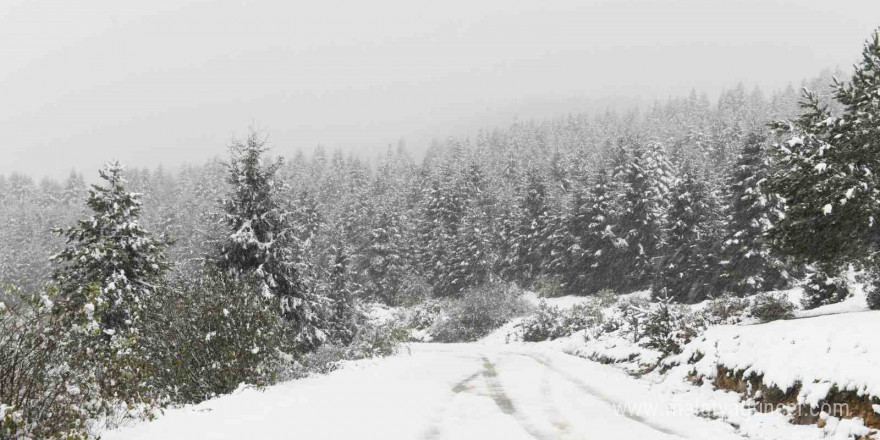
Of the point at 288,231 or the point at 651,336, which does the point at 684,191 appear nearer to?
the point at 651,336

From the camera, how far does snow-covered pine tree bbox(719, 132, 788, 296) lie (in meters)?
28.7

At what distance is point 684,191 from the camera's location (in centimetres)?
3612

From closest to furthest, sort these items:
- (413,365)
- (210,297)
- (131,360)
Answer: (131,360), (210,297), (413,365)

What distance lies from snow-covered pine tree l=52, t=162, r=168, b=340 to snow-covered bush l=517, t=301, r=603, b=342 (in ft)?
63.6

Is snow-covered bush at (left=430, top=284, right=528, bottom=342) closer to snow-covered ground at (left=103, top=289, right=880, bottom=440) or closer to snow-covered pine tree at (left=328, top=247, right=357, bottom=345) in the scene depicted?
snow-covered pine tree at (left=328, top=247, right=357, bottom=345)

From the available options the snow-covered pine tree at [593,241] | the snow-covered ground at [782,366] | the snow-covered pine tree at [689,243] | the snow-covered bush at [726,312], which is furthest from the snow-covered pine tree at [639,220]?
the snow-covered ground at [782,366]

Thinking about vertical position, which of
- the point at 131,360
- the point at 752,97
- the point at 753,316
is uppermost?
the point at 752,97

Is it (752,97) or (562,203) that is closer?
(562,203)

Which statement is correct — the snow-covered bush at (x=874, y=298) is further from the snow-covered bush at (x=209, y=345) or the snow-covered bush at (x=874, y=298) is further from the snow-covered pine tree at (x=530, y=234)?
the snow-covered pine tree at (x=530, y=234)

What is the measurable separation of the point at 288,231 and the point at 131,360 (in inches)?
518

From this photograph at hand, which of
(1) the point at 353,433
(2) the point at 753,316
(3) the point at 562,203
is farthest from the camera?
(3) the point at 562,203

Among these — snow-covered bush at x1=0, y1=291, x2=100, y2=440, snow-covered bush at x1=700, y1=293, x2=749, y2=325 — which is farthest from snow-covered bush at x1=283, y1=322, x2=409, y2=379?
snow-covered bush at x1=700, y1=293, x2=749, y2=325

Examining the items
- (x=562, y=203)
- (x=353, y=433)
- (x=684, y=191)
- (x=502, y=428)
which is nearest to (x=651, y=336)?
(x=502, y=428)

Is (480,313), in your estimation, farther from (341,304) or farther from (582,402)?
(582,402)
